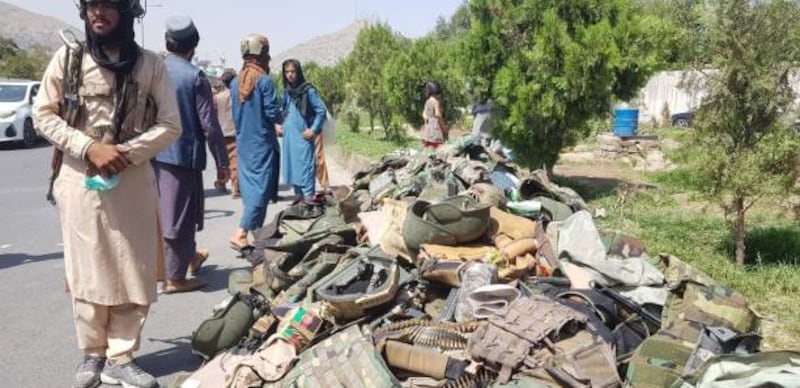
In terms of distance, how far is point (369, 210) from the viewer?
236 inches

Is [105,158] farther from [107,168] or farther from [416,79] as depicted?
[416,79]

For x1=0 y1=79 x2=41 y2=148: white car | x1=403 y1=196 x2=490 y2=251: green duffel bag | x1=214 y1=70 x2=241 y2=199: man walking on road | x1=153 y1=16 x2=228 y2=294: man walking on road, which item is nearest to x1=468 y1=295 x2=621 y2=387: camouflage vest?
x1=403 y1=196 x2=490 y2=251: green duffel bag

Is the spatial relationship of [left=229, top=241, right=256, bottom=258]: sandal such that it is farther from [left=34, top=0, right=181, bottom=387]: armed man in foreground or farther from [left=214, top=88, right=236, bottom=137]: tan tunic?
[left=214, top=88, right=236, bottom=137]: tan tunic

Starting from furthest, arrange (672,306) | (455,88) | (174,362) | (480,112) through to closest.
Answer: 1. (455,88)
2. (480,112)
3. (174,362)
4. (672,306)

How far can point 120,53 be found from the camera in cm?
344

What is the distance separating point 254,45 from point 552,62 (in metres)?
3.85

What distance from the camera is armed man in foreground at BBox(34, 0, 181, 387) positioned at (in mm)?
3361

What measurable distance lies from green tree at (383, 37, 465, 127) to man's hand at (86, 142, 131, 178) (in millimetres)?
12327

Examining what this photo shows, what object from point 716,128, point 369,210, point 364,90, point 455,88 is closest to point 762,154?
point 716,128

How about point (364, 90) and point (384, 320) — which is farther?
point (364, 90)

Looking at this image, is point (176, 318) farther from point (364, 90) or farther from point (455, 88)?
point (364, 90)

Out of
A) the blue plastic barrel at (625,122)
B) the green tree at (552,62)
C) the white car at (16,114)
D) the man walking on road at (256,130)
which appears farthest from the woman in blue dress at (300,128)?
the white car at (16,114)

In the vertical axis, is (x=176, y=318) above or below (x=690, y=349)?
below

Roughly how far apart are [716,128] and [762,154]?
1.28 ft
